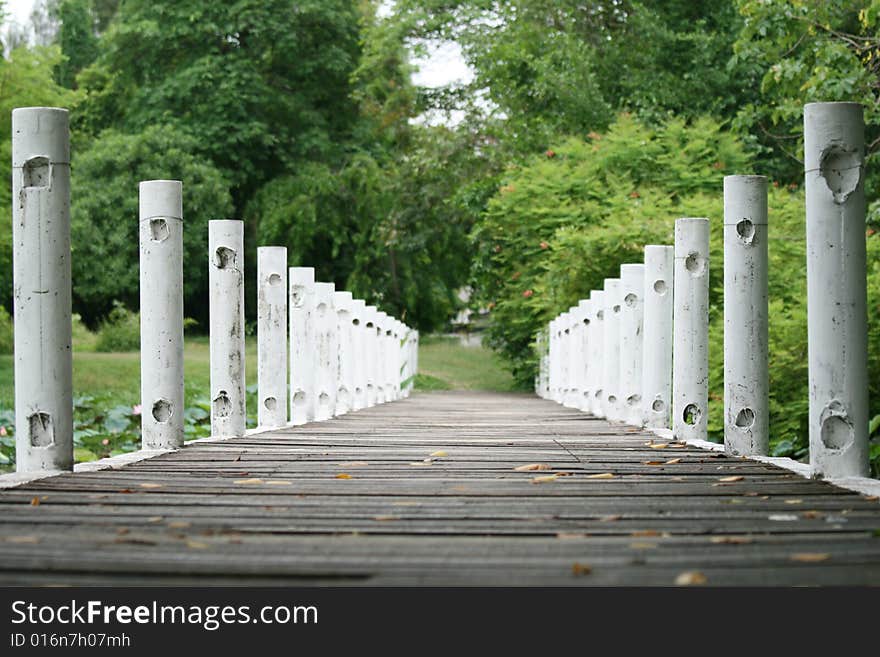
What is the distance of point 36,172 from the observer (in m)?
4.55

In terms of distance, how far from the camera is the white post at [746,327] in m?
5.39

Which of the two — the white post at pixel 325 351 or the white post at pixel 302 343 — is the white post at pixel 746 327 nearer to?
the white post at pixel 302 343

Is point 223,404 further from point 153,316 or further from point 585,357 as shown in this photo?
point 585,357

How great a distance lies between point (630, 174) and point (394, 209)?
10985mm

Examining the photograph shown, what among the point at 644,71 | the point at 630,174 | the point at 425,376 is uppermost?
the point at 644,71

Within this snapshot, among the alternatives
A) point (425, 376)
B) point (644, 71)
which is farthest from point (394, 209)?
point (644, 71)

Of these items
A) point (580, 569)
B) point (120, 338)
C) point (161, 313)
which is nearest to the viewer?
point (580, 569)

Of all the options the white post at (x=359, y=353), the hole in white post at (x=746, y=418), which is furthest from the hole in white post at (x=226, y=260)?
the white post at (x=359, y=353)

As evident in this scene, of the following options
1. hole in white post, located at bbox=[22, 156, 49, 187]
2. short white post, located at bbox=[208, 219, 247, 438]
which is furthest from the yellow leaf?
short white post, located at bbox=[208, 219, 247, 438]

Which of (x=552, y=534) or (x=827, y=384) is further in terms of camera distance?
(x=827, y=384)

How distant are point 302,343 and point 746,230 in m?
4.04

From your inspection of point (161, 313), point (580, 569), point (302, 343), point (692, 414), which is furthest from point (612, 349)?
point (580, 569)
